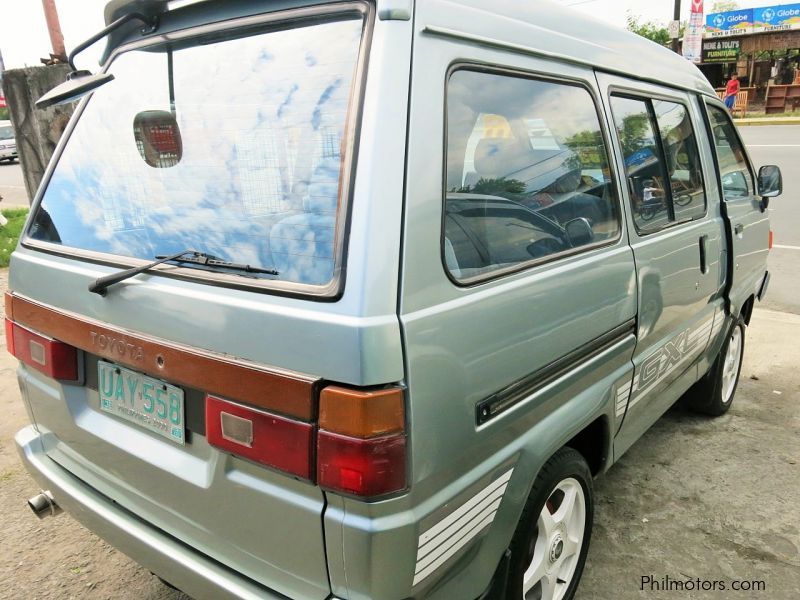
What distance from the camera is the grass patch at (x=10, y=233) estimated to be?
314 inches

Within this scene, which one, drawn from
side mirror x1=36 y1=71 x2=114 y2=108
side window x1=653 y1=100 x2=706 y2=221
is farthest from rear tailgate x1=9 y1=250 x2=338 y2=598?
side window x1=653 y1=100 x2=706 y2=221

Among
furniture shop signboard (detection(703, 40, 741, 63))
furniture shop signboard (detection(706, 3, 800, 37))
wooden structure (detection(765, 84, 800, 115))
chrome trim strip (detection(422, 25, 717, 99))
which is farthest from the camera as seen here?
furniture shop signboard (detection(706, 3, 800, 37))

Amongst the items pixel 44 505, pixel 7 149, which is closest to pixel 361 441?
pixel 44 505

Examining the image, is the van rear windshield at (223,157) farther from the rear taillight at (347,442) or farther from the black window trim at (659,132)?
the black window trim at (659,132)

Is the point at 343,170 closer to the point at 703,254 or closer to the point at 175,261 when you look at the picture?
the point at 175,261

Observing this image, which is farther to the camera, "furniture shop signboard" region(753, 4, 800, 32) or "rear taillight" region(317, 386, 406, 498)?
"furniture shop signboard" region(753, 4, 800, 32)

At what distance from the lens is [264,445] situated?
4.70 ft

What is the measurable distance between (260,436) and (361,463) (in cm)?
27

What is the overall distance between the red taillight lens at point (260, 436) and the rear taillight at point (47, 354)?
0.67 meters

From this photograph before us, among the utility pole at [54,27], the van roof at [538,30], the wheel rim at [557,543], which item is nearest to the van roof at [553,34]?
the van roof at [538,30]

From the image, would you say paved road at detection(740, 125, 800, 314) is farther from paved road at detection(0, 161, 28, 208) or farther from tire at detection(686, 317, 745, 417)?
paved road at detection(0, 161, 28, 208)

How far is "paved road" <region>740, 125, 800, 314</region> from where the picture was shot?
603cm

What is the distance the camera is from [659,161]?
8.89 ft

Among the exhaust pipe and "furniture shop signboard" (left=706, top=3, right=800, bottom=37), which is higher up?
"furniture shop signboard" (left=706, top=3, right=800, bottom=37)
